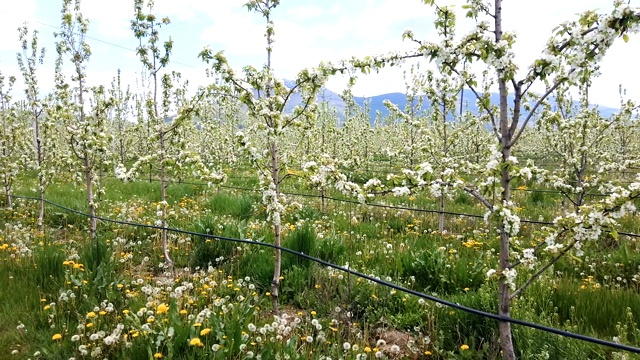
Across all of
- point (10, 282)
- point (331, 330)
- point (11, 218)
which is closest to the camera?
point (331, 330)

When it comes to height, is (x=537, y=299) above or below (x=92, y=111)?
below

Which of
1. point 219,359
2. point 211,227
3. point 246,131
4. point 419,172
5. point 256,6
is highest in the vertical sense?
point 256,6

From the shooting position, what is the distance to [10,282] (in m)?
5.07

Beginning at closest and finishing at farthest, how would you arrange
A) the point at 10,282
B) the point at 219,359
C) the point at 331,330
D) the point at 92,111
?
the point at 219,359 < the point at 331,330 < the point at 10,282 < the point at 92,111

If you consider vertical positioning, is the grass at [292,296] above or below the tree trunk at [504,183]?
below

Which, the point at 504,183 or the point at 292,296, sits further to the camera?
the point at 292,296

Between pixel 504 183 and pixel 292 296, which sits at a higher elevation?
pixel 504 183

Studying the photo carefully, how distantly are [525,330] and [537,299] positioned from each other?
3.67ft

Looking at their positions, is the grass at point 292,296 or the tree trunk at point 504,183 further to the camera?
the grass at point 292,296

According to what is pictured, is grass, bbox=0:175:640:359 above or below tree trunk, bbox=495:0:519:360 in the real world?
below

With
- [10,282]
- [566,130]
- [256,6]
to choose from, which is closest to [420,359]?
[256,6]

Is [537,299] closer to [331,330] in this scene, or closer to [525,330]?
[525,330]

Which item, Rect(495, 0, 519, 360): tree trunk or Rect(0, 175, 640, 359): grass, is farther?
Rect(0, 175, 640, 359): grass

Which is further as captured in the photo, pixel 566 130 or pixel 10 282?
pixel 566 130
